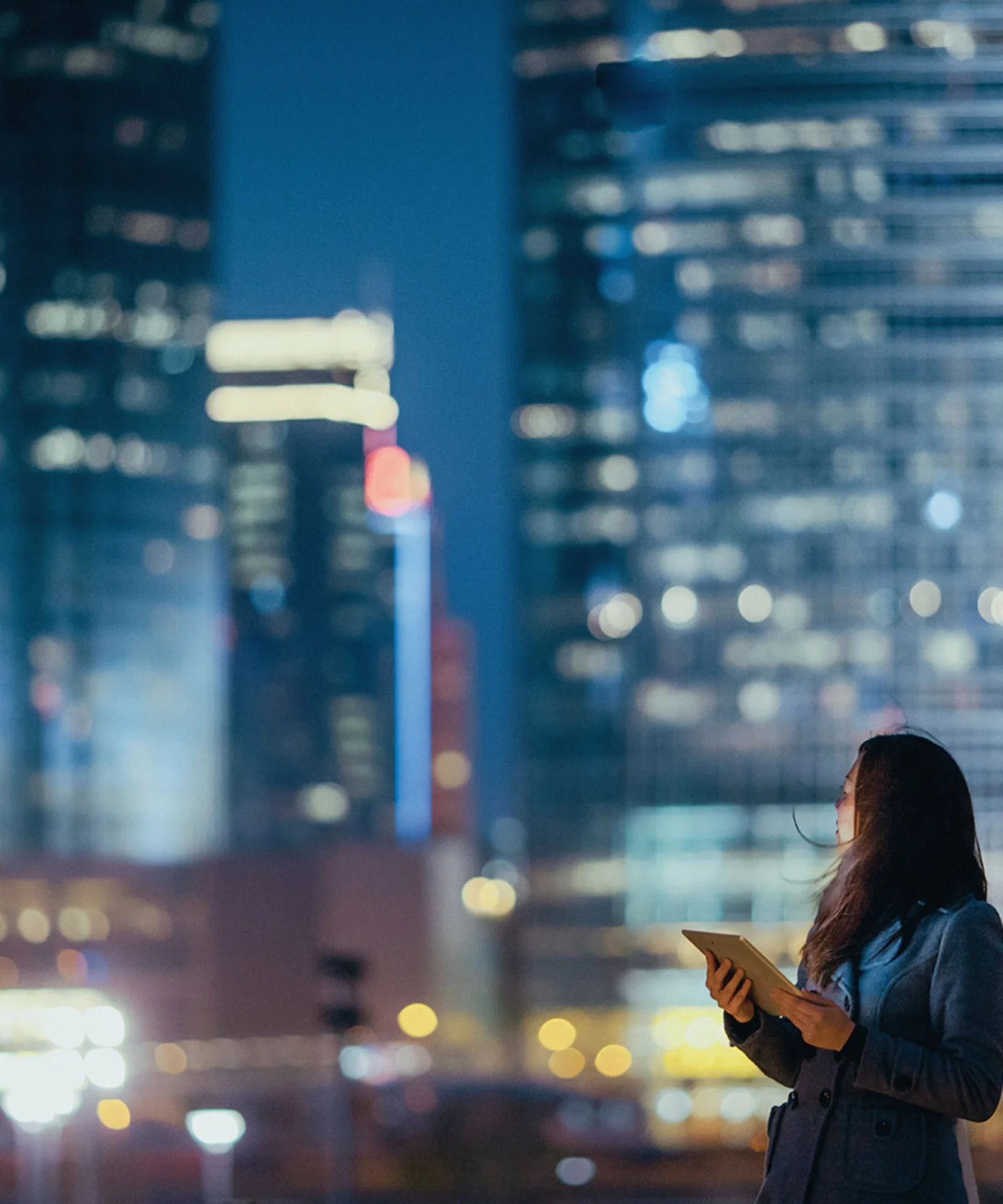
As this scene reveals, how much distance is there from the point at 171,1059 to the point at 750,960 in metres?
24.1

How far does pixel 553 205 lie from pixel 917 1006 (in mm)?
33544

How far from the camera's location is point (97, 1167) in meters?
10.9

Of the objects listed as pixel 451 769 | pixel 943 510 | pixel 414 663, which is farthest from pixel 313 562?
pixel 943 510

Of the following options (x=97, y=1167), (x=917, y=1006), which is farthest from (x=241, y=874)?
(x=917, y=1006)

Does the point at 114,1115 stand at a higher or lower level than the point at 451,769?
lower

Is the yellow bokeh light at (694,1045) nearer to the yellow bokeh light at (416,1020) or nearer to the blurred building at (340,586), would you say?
the yellow bokeh light at (416,1020)

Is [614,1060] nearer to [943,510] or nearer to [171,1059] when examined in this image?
[171,1059]

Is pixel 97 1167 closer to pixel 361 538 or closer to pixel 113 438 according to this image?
pixel 113 438

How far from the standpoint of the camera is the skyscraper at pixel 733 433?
27.5m

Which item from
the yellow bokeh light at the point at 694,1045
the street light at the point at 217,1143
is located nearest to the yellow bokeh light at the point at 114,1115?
the street light at the point at 217,1143

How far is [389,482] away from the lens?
178 ft

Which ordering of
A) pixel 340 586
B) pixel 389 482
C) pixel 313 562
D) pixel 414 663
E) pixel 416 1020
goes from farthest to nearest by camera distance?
1. pixel 414 663
2. pixel 340 586
3. pixel 313 562
4. pixel 389 482
5. pixel 416 1020

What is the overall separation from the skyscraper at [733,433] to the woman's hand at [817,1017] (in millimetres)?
24032

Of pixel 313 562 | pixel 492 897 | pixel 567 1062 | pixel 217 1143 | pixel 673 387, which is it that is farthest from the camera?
pixel 313 562
